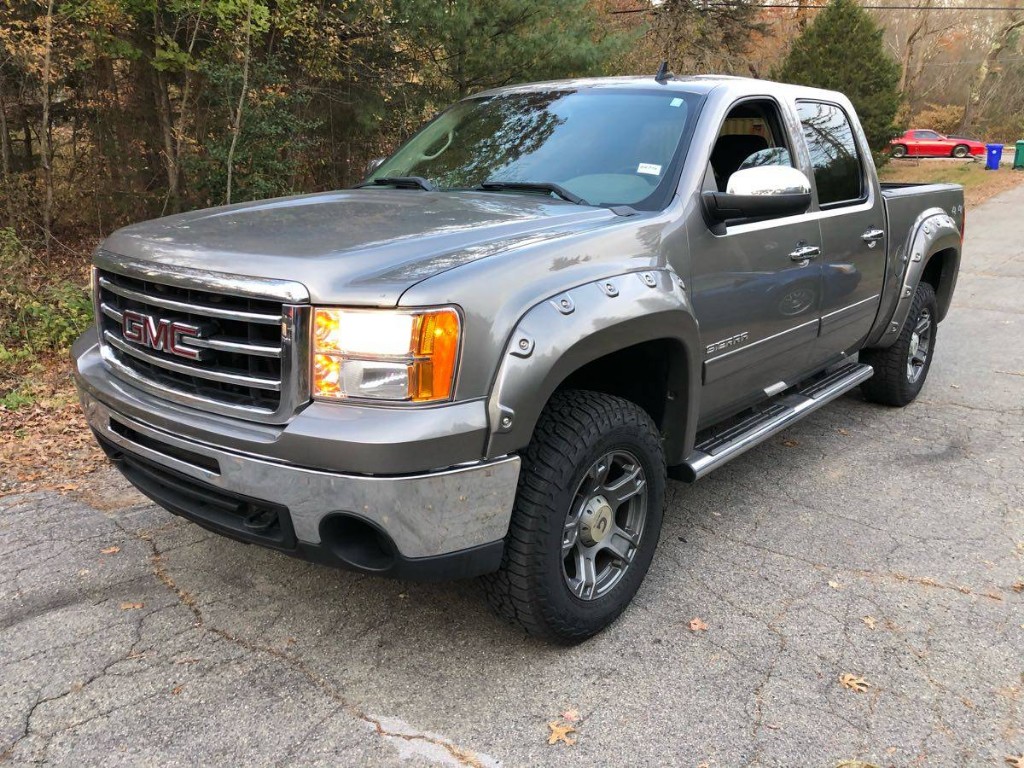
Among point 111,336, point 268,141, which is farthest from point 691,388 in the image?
point 268,141

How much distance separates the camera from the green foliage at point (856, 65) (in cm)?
2128

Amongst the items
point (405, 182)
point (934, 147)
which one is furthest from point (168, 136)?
point (934, 147)

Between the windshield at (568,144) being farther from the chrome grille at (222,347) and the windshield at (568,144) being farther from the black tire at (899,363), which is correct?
the black tire at (899,363)

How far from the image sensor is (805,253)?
12.4 ft

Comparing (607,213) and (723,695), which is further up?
(607,213)

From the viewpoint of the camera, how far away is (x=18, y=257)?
7672 millimetres

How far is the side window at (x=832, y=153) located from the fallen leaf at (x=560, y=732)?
282 cm

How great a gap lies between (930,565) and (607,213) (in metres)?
2.05

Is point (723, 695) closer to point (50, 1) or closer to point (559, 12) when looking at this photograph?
point (50, 1)

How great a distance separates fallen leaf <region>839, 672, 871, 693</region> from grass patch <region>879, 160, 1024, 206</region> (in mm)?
20133

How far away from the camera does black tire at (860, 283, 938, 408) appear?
532cm

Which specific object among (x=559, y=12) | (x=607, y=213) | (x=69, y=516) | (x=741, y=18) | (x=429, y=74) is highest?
(x=741, y=18)

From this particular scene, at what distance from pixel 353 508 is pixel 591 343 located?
90 centimetres

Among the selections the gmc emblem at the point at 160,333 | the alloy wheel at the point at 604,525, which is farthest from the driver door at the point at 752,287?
the gmc emblem at the point at 160,333
